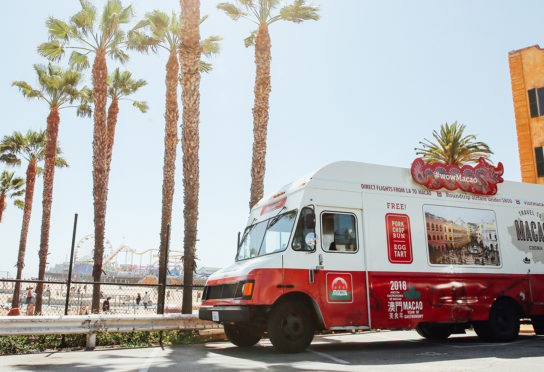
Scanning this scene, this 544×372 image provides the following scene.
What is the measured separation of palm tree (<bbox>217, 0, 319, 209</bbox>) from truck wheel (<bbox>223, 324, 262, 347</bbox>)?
17.6 ft

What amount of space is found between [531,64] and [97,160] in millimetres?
22944

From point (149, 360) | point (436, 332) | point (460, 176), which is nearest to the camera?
point (149, 360)

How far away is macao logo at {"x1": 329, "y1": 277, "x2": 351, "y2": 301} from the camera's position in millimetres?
7926

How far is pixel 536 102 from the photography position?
24.1 meters

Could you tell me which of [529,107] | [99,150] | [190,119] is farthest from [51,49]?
[529,107]

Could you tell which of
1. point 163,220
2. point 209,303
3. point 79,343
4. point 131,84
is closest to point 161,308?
point 79,343

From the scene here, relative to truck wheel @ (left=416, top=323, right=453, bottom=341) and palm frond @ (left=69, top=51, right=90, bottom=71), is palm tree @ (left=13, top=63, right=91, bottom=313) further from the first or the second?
truck wheel @ (left=416, top=323, right=453, bottom=341)

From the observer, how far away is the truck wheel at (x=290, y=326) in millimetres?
7473

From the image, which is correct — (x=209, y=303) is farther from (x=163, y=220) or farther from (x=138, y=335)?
(x=163, y=220)

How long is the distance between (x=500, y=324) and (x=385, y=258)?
3.20 metres

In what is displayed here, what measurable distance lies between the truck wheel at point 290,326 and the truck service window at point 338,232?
1199 mm

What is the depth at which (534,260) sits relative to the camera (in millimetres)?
10203

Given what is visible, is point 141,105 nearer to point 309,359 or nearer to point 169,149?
point 169,149

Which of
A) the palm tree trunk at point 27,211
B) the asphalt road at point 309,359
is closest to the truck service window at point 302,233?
the asphalt road at point 309,359
